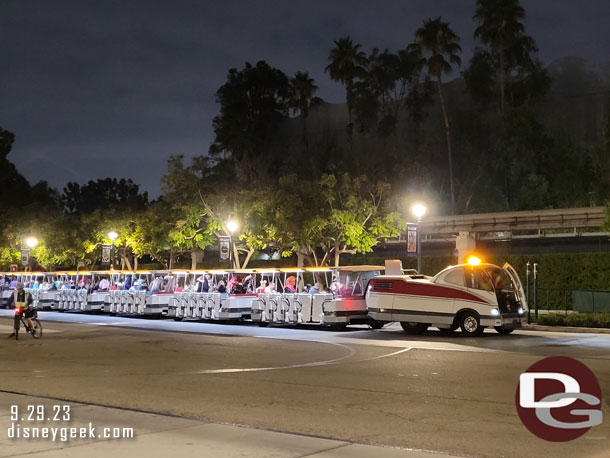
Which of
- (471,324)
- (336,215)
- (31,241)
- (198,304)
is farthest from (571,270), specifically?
(31,241)

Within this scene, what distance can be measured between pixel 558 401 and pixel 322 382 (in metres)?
4.26

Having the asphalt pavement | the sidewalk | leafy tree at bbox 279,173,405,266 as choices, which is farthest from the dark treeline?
the sidewalk

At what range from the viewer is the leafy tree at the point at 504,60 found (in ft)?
257

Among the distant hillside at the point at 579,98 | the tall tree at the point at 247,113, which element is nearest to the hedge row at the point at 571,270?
the tall tree at the point at 247,113

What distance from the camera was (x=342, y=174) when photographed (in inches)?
1843

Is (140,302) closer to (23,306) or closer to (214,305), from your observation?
(214,305)

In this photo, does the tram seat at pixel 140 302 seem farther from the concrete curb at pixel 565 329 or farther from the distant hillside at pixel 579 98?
the distant hillside at pixel 579 98

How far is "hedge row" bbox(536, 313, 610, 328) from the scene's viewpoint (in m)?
→ 26.6

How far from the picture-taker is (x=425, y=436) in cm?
942

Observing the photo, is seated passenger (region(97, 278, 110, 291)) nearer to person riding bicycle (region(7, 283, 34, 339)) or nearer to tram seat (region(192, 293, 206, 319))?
tram seat (region(192, 293, 206, 319))

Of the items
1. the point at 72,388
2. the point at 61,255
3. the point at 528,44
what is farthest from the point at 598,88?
the point at 72,388

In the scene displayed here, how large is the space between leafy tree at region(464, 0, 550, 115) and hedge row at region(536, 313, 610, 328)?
5513cm

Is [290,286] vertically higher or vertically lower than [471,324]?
higher

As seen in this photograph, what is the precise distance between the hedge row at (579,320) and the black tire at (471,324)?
15.5ft
